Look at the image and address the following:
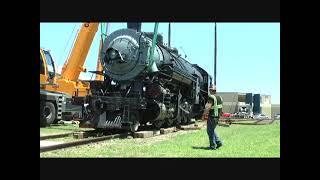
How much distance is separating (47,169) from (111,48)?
25.0ft

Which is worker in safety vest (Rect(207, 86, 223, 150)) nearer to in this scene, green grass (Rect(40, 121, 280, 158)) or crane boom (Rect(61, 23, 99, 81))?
green grass (Rect(40, 121, 280, 158))

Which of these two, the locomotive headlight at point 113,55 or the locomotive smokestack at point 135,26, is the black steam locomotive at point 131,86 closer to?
the locomotive headlight at point 113,55

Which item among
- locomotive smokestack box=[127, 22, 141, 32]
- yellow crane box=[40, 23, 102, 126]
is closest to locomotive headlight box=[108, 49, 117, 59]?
locomotive smokestack box=[127, 22, 141, 32]

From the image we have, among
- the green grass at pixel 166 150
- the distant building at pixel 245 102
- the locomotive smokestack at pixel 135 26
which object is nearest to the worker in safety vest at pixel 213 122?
the green grass at pixel 166 150

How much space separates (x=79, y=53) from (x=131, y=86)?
14.8 ft

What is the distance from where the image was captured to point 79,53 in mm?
18953

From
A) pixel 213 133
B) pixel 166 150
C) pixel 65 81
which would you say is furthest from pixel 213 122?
pixel 65 81

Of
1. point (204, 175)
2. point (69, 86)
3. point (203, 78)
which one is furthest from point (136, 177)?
point (203, 78)

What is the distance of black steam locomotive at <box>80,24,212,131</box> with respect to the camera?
14.4 m

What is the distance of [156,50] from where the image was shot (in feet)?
51.6

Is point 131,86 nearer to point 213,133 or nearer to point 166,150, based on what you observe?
point 213,133

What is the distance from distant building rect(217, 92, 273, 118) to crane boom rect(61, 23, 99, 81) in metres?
7.08

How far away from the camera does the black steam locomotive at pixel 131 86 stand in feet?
47.2
